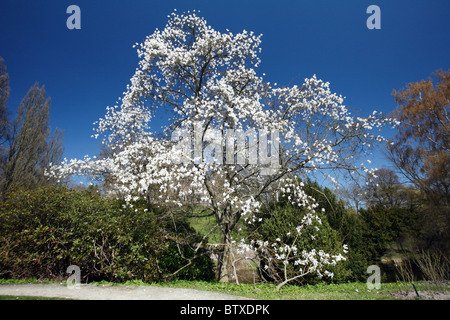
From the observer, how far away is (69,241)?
21.5 feet

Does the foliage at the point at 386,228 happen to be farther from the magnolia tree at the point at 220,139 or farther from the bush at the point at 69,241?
the bush at the point at 69,241

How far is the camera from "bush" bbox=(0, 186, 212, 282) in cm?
644

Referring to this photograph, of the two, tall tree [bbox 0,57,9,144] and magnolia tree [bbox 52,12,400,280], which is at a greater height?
tall tree [bbox 0,57,9,144]

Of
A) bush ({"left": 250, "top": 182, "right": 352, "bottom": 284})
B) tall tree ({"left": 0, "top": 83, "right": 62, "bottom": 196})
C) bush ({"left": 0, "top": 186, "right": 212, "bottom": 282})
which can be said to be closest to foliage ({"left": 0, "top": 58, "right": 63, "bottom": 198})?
tall tree ({"left": 0, "top": 83, "right": 62, "bottom": 196})

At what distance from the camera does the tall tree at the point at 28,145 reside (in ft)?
55.5

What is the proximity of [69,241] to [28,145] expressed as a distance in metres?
15.5

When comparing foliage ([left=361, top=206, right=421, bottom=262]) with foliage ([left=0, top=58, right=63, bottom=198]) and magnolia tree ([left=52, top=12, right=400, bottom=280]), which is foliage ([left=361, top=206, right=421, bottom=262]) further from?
foliage ([left=0, top=58, right=63, bottom=198])

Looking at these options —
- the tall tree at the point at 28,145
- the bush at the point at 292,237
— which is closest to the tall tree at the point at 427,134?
the bush at the point at 292,237

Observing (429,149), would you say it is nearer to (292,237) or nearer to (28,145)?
(292,237)

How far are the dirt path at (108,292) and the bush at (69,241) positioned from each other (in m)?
0.69

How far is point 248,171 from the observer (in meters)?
8.45

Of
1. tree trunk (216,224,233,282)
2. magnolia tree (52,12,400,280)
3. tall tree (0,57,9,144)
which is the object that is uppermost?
tall tree (0,57,9,144)

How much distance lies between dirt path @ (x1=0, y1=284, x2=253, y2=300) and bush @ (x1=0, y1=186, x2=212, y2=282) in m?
0.69
